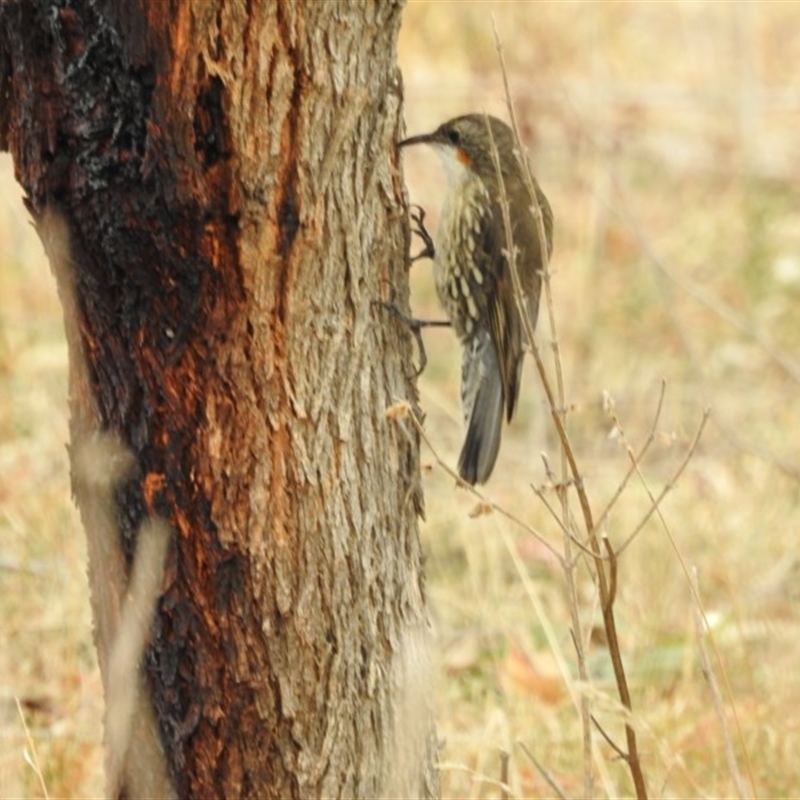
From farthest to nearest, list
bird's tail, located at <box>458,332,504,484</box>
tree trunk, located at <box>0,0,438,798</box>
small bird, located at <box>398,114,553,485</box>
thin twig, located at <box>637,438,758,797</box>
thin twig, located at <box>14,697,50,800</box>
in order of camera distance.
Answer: small bird, located at <box>398,114,553,485</box> < bird's tail, located at <box>458,332,504,484</box> < thin twig, located at <box>14,697,50,800</box> < thin twig, located at <box>637,438,758,797</box> < tree trunk, located at <box>0,0,438,798</box>

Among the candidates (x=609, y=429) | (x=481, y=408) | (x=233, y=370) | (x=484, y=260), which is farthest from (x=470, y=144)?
(x=609, y=429)

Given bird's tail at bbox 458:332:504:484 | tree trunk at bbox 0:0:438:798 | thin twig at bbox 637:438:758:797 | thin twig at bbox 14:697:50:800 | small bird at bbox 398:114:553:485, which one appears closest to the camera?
tree trunk at bbox 0:0:438:798

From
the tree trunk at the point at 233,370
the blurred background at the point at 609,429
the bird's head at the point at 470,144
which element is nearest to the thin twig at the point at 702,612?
the blurred background at the point at 609,429

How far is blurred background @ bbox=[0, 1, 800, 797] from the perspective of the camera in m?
4.35

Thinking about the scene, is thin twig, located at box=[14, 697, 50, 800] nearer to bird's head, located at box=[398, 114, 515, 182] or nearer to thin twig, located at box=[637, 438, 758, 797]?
thin twig, located at box=[637, 438, 758, 797]

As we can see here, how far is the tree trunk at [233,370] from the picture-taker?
102 inches

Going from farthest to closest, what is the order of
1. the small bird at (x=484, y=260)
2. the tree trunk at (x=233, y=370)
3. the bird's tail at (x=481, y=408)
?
the small bird at (x=484, y=260), the bird's tail at (x=481, y=408), the tree trunk at (x=233, y=370)

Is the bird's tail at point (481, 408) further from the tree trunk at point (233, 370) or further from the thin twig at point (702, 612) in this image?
the tree trunk at point (233, 370)

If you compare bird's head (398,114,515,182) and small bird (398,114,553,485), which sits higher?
bird's head (398,114,515,182)

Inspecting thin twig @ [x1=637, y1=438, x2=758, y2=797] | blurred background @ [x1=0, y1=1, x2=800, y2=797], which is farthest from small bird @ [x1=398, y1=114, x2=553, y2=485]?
thin twig @ [x1=637, y1=438, x2=758, y2=797]

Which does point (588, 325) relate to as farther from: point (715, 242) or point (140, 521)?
point (140, 521)

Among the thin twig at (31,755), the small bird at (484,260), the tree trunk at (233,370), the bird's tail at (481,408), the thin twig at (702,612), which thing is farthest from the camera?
the small bird at (484,260)

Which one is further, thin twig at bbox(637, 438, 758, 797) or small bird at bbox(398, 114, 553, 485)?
small bird at bbox(398, 114, 553, 485)

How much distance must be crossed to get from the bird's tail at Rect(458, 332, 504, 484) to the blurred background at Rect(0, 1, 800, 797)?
0.31 meters
